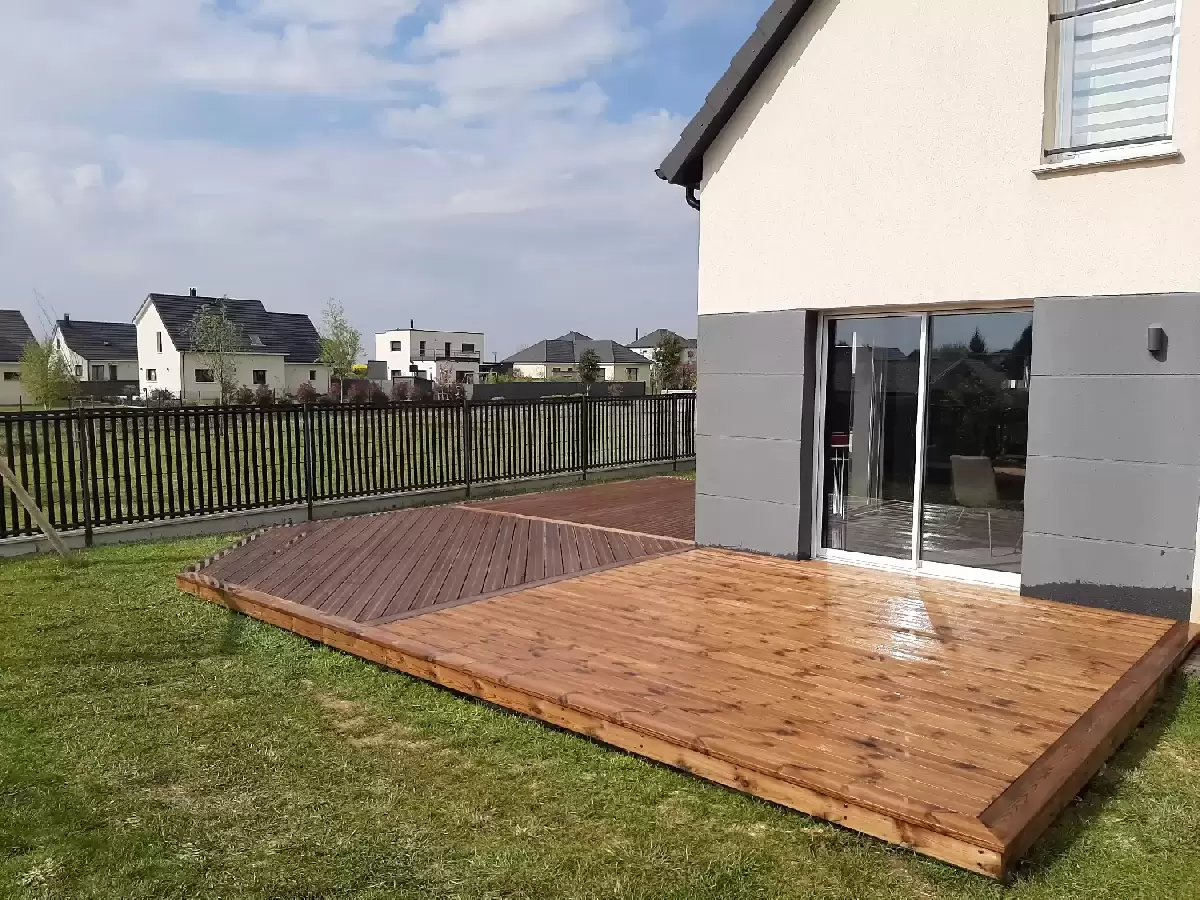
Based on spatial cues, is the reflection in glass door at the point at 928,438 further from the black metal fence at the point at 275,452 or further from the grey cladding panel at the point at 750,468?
the black metal fence at the point at 275,452

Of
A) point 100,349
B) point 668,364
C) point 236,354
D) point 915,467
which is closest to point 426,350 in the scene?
point 100,349

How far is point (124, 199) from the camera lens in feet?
83.9

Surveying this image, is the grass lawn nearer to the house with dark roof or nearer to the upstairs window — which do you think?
the upstairs window

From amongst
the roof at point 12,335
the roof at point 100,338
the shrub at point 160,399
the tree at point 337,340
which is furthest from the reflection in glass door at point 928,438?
the roof at point 100,338

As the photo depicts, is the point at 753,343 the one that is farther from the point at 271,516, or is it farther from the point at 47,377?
the point at 47,377

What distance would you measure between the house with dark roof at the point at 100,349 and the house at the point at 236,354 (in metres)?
5.06

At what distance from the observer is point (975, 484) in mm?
6105

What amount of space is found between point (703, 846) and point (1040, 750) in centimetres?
150

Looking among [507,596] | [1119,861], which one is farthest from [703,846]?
[507,596]

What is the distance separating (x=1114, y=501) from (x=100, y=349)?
215 feet

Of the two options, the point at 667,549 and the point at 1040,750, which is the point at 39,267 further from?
the point at 1040,750

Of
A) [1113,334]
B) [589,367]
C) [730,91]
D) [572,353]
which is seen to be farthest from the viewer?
[572,353]

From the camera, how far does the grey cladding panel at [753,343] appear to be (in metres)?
6.86

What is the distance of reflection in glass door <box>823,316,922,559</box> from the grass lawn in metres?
2.43
